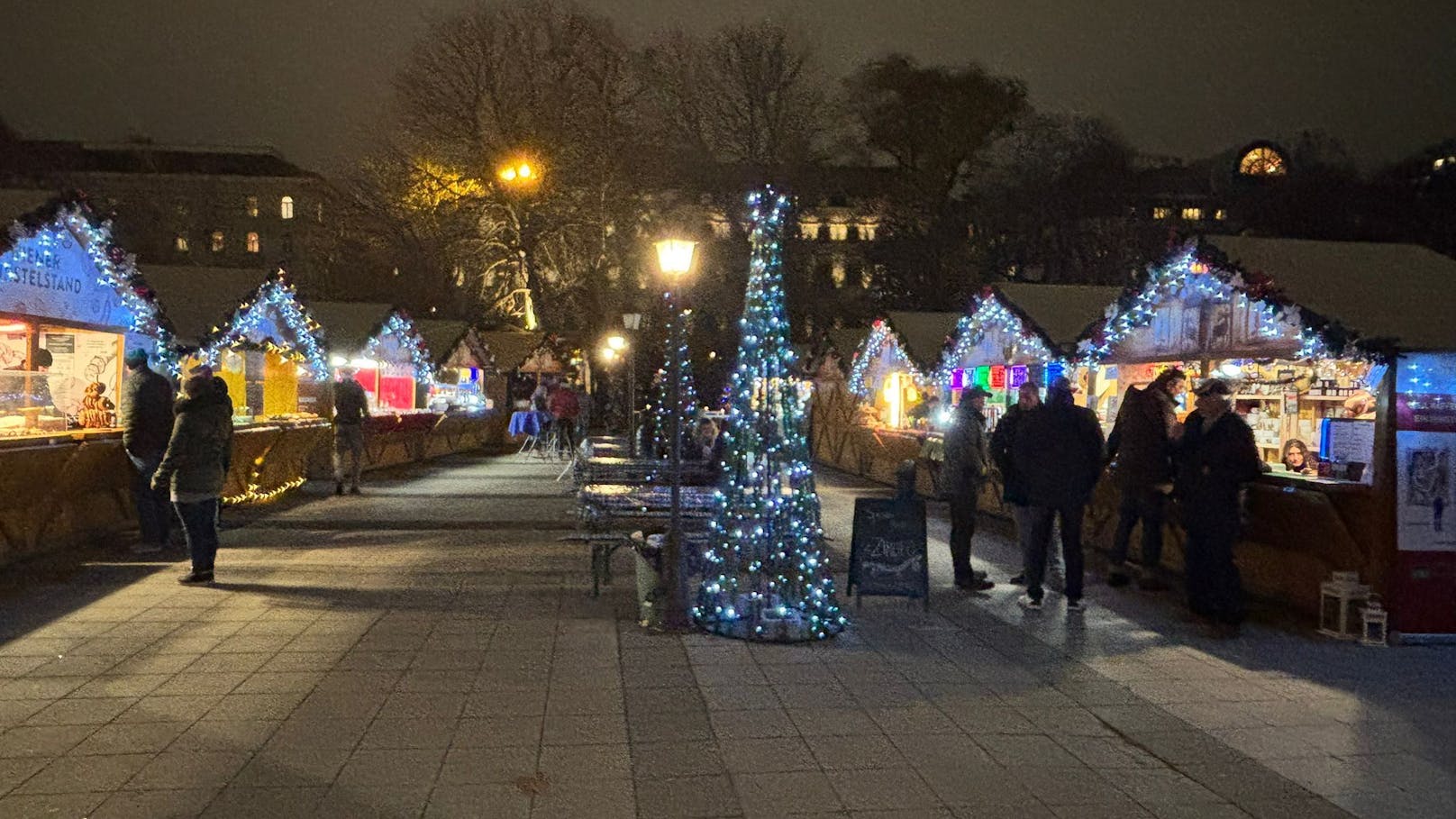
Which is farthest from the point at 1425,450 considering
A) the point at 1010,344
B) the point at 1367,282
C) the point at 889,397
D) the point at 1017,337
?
the point at 889,397

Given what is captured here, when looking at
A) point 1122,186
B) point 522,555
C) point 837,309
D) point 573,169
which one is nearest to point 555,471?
point 522,555

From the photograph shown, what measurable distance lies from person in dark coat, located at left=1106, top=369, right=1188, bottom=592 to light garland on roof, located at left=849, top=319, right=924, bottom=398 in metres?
9.45

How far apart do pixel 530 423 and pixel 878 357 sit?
10.7 m

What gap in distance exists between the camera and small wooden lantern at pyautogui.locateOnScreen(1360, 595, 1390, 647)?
777 centimetres

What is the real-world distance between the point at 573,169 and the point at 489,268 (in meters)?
4.53

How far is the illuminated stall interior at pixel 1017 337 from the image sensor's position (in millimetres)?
14352

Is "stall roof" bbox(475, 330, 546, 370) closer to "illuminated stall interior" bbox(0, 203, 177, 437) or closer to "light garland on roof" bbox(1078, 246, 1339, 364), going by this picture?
"illuminated stall interior" bbox(0, 203, 177, 437)

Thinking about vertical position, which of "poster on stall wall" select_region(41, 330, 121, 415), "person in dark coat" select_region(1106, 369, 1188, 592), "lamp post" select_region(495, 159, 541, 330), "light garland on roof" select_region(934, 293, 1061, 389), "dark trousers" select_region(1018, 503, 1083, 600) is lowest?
"dark trousers" select_region(1018, 503, 1083, 600)

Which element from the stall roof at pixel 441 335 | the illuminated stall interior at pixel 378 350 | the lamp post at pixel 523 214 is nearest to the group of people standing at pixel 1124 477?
the illuminated stall interior at pixel 378 350

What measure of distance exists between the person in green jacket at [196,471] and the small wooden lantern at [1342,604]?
8337 mm

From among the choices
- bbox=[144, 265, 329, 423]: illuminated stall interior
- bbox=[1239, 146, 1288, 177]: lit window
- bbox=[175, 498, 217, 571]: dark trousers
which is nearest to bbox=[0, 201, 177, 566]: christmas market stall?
bbox=[144, 265, 329, 423]: illuminated stall interior

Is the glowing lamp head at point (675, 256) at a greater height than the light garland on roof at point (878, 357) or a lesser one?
greater

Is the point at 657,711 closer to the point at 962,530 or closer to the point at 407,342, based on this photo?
the point at 962,530

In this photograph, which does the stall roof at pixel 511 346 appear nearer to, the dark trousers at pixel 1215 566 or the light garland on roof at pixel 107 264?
the light garland on roof at pixel 107 264
